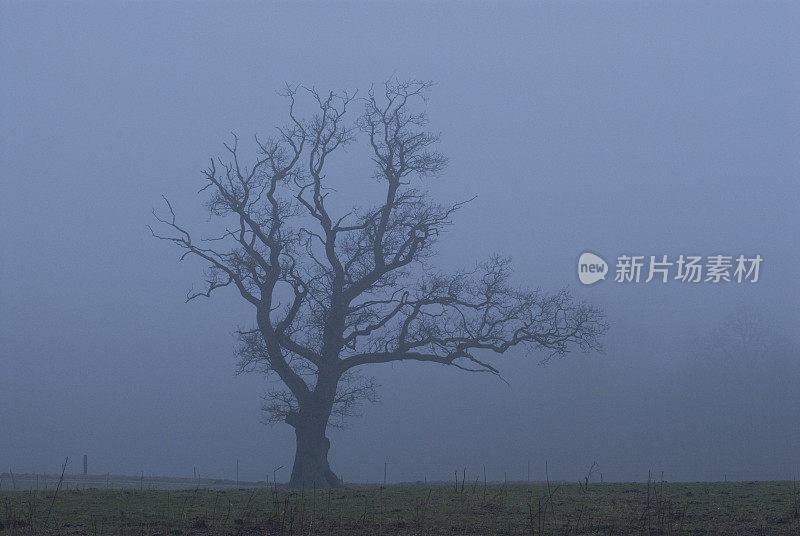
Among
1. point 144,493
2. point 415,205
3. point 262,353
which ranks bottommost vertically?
point 144,493

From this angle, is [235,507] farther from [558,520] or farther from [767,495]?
[767,495]

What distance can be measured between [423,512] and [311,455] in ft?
42.3

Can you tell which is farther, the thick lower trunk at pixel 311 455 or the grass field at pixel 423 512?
the thick lower trunk at pixel 311 455

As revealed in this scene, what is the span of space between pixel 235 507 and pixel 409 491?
3.88 m

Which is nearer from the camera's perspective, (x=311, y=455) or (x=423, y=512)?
(x=423, y=512)

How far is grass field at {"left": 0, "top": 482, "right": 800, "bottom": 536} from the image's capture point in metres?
11.5

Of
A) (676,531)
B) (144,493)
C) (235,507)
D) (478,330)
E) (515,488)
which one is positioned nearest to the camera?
(676,531)

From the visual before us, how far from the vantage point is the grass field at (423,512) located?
1146 centimetres

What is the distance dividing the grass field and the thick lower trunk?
27.5ft

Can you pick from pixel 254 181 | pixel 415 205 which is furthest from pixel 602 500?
pixel 254 181

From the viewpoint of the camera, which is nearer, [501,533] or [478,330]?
[501,533]

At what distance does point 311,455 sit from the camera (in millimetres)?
25047

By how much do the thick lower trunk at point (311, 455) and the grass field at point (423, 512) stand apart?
840 centimetres

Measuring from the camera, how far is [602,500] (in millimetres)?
14367
